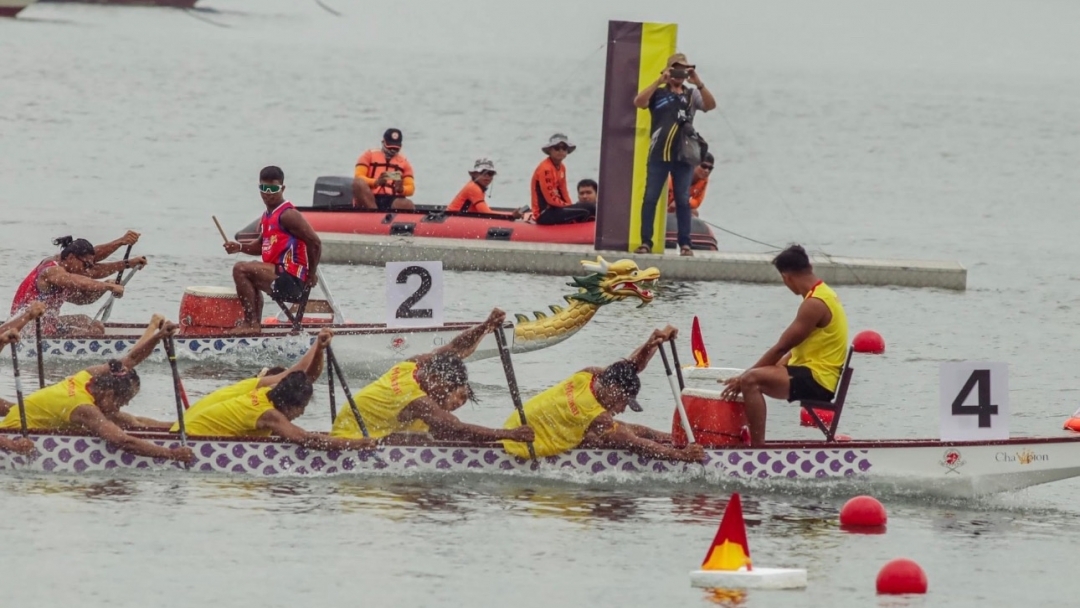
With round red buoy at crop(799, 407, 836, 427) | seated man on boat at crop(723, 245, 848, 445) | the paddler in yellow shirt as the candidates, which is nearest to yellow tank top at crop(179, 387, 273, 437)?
the paddler in yellow shirt

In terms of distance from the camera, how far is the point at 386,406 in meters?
14.5

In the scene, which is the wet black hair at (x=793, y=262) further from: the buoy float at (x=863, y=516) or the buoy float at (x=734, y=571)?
the buoy float at (x=734, y=571)

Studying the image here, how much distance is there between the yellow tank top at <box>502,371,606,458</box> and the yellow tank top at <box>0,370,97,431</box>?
9.35ft

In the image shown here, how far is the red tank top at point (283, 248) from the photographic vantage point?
18625 millimetres

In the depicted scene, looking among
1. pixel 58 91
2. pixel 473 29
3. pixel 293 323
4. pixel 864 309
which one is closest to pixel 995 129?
pixel 58 91

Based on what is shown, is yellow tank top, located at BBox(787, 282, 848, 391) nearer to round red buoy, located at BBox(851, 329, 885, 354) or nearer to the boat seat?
the boat seat

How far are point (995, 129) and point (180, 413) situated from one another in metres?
61.4

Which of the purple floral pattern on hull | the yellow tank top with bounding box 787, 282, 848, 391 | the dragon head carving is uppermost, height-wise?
the dragon head carving

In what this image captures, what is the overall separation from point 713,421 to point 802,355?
2.50ft

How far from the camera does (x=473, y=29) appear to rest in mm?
139750

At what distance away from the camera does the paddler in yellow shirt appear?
14180mm

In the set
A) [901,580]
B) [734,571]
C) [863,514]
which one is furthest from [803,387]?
[734,571]

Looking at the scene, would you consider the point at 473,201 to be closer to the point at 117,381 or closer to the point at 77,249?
the point at 77,249

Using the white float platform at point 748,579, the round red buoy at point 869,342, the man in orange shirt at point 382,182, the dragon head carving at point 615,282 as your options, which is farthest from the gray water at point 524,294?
the dragon head carving at point 615,282
